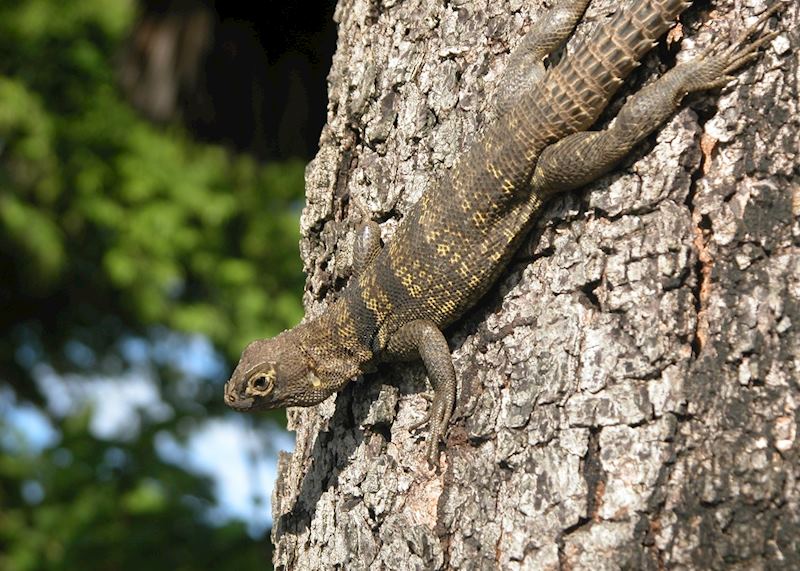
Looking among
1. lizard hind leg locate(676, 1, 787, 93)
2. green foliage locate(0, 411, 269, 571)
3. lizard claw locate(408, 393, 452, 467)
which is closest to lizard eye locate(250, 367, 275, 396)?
lizard claw locate(408, 393, 452, 467)

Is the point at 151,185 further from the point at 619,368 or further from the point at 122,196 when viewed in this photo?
the point at 619,368

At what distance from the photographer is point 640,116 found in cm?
283

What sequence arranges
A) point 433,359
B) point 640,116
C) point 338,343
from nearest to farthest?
point 640,116
point 433,359
point 338,343

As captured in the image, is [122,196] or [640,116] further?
[122,196]

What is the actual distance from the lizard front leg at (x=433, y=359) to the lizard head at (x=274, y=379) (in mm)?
334

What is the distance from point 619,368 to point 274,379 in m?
1.63

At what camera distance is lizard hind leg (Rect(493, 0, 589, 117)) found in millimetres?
3170

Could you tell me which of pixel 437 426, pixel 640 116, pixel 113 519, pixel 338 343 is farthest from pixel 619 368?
pixel 113 519

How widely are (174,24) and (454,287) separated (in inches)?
222

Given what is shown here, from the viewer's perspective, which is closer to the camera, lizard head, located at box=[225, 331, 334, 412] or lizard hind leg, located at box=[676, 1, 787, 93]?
lizard hind leg, located at box=[676, 1, 787, 93]

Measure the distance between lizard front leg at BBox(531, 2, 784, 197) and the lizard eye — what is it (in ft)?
4.44

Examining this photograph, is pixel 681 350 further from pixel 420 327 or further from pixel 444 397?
pixel 420 327

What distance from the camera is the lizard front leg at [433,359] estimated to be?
3.01m

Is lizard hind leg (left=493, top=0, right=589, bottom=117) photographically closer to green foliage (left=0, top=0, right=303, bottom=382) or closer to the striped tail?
the striped tail
